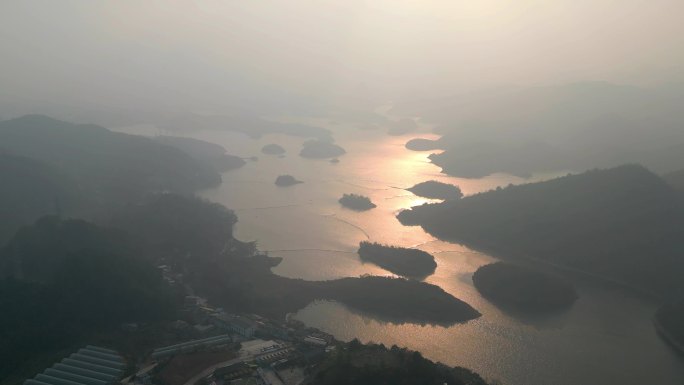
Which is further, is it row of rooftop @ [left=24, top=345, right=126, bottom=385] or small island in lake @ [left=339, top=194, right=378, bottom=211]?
small island in lake @ [left=339, top=194, right=378, bottom=211]

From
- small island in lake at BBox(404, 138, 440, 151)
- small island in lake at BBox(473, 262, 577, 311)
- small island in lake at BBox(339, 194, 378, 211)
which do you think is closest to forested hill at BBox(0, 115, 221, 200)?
small island in lake at BBox(339, 194, 378, 211)

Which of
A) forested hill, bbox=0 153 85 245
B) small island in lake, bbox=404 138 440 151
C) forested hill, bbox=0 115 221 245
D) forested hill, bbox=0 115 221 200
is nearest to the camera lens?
forested hill, bbox=0 153 85 245


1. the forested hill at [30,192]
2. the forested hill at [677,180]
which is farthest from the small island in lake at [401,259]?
the forested hill at [30,192]

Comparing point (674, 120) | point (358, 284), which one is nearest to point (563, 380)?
point (358, 284)

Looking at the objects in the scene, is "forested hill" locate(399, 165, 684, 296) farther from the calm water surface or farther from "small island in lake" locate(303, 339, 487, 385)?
"small island in lake" locate(303, 339, 487, 385)

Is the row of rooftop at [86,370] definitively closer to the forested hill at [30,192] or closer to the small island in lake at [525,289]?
the small island in lake at [525,289]

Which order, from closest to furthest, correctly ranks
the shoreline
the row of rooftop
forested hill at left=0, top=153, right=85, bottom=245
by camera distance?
the row of rooftop
the shoreline
forested hill at left=0, top=153, right=85, bottom=245
